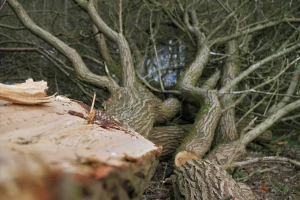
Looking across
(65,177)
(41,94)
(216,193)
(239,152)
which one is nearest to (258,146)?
(239,152)

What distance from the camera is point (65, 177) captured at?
0.70m

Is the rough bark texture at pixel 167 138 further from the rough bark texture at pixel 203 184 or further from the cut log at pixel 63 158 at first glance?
the cut log at pixel 63 158

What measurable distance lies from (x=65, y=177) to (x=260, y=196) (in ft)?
9.97

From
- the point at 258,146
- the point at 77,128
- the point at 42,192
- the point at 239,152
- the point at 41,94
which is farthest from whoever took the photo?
the point at 258,146

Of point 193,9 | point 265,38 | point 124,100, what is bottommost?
point 124,100

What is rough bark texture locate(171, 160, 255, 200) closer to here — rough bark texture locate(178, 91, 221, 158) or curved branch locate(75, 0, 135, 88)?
rough bark texture locate(178, 91, 221, 158)

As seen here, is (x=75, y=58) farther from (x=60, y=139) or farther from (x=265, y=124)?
(x=60, y=139)

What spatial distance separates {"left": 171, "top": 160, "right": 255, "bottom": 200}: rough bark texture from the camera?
8.00ft

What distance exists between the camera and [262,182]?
3.76 m

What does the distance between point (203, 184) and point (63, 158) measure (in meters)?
1.84

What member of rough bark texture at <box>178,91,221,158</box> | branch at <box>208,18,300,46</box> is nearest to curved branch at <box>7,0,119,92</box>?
rough bark texture at <box>178,91,221,158</box>

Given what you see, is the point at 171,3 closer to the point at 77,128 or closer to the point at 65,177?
the point at 77,128

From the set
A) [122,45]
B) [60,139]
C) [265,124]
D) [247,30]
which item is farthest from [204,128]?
[60,139]

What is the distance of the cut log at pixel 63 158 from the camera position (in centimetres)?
67
